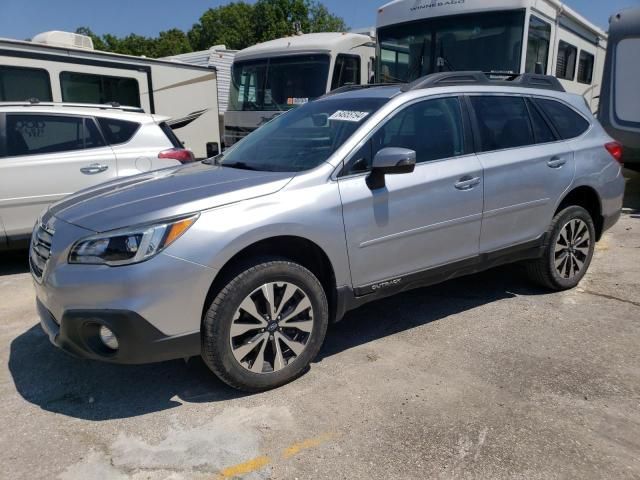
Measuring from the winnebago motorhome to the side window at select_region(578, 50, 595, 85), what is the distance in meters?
0.90

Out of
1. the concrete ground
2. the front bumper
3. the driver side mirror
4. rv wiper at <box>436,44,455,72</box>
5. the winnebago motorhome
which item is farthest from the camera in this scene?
the winnebago motorhome

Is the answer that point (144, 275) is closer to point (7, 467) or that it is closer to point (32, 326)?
point (7, 467)

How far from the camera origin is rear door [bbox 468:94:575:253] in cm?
422

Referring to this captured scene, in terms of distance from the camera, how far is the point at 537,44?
27.3 feet

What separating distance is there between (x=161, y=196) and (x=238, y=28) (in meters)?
50.1

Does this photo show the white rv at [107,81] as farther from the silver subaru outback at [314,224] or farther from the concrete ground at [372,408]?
the concrete ground at [372,408]

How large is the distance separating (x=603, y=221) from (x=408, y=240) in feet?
7.95

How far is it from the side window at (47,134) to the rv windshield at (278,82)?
4.47 metres

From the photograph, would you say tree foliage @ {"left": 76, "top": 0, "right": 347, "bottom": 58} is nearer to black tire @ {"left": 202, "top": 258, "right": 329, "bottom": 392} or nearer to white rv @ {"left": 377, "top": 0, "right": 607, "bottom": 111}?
white rv @ {"left": 377, "top": 0, "right": 607, "bottom": 111}

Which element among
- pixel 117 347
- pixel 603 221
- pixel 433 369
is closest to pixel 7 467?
pixel 117 347

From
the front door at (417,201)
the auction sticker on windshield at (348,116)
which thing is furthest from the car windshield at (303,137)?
the front door at (417,201)

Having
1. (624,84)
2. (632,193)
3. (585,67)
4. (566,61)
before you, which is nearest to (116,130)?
(566,61)

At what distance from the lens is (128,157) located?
6191mm

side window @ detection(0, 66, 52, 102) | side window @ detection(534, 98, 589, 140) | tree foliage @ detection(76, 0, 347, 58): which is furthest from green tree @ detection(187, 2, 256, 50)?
side window @ detection(534, 98, 589, 140)
